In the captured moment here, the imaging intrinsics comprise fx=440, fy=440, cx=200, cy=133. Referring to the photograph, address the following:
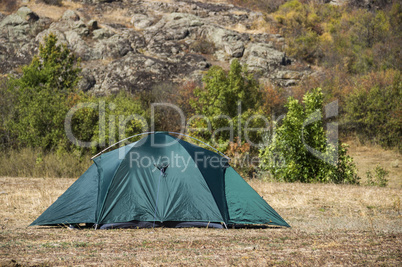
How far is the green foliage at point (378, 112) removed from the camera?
104ft

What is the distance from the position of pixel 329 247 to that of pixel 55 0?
58903 millimetres

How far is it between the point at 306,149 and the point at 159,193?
31.9ft

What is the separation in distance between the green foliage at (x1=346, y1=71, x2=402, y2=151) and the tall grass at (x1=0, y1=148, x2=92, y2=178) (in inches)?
853

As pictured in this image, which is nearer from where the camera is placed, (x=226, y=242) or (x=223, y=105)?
(x=226, y=242)

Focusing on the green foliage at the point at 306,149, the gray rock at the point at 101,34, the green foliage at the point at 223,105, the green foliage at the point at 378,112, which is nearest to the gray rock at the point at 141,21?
the gray rock at the point at 101,34

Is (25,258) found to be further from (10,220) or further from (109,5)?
(109,5)

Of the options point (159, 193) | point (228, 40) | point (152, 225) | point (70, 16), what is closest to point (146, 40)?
point (228, 40)

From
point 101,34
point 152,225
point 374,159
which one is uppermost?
point 101,34

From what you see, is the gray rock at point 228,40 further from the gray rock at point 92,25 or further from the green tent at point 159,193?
the green tent at point 159,193

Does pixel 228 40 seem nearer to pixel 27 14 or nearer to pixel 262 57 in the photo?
pixel 262 57

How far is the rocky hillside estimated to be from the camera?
4209 centimetres

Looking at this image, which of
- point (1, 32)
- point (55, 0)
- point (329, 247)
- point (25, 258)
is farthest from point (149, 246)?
point (55, 0)

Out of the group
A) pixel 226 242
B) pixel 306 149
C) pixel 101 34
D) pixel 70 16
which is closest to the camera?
pixel 226 242

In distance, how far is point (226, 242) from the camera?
6.63 meters
